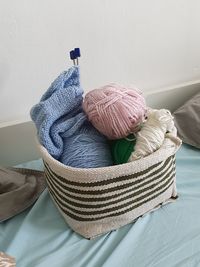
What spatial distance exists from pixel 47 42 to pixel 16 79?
135mm

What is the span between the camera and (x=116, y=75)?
3.26 feet

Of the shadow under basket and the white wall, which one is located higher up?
the white wall

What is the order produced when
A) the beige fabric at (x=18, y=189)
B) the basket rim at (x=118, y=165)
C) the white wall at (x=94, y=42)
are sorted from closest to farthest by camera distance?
the basket rim at (x=118, y=165) < the beige fabric at (x=18, y=189) < the white wall at (x=94, y=42)

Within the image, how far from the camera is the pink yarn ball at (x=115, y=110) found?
2.13 ft

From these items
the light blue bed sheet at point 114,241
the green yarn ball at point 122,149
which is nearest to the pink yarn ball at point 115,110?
the green yarn ball at point 122,149

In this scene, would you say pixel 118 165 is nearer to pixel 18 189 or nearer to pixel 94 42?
pixel 18 189

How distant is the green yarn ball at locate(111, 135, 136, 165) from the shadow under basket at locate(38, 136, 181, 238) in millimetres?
56

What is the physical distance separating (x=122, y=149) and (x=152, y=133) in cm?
8

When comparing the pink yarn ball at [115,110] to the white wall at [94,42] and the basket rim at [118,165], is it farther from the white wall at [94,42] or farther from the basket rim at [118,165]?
the white wall at [94,42]

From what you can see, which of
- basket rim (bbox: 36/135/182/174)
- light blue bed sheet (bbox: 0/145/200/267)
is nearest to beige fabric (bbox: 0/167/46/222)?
light blue bed sheet (bbox: 0/145/200/267)

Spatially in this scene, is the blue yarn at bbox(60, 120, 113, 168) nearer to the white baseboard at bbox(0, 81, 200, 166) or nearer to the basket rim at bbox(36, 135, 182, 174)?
the basket rim at bbox(36, 135, 182, 174)

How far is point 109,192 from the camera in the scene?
1.97 feet

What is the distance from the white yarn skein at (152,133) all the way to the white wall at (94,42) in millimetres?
356

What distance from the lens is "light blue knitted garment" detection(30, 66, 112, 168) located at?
0.65 metres
